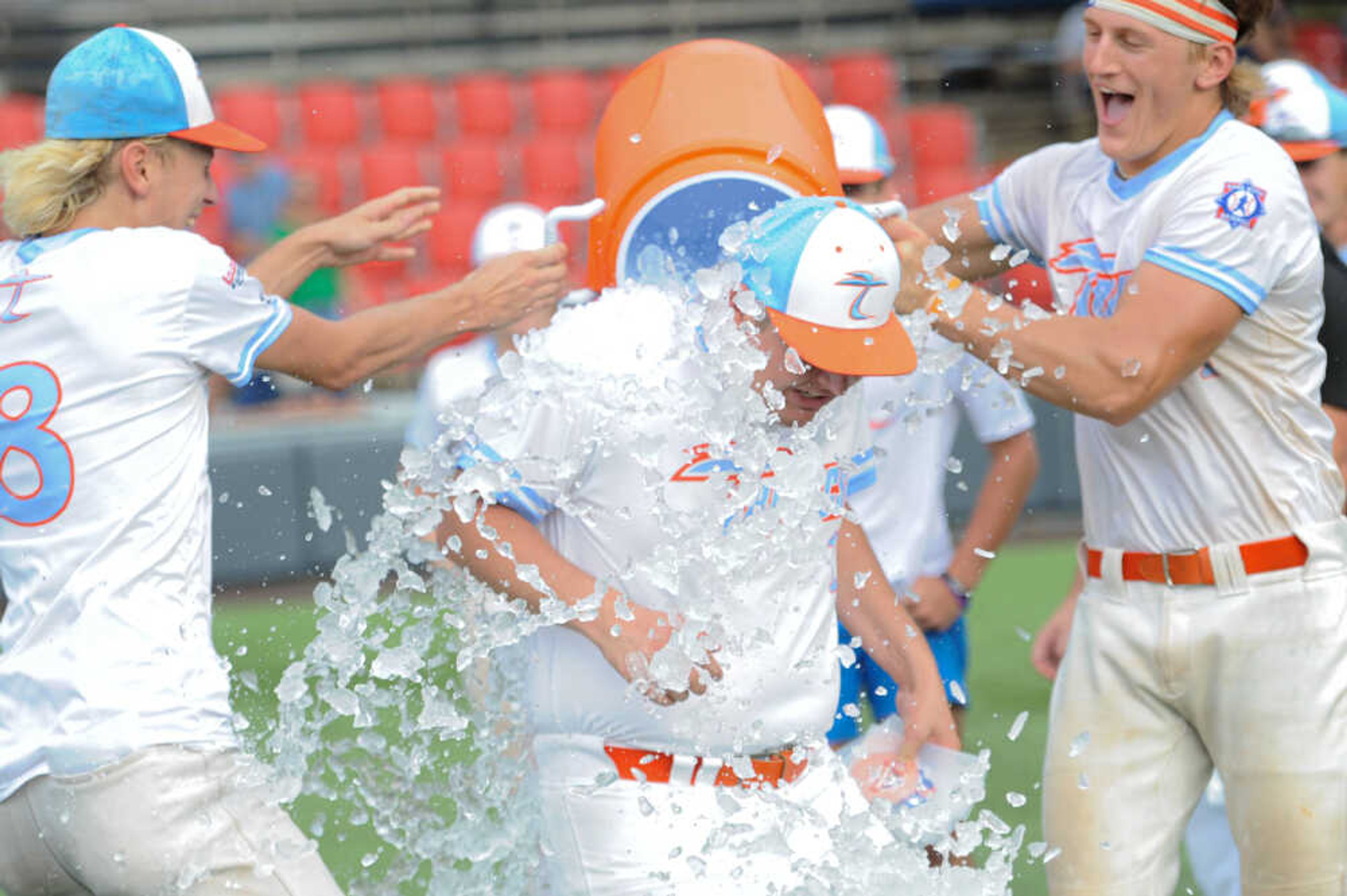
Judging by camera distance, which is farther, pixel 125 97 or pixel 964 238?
pixel 964 238

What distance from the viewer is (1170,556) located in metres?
3.60

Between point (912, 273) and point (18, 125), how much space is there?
34.1 feet

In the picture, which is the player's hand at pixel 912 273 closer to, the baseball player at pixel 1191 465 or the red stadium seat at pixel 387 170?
the baseball player at pixel 1191 465

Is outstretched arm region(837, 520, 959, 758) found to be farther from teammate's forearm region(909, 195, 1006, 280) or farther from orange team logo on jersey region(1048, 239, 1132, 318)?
teammate's forearm region(909, 195, 1006, 280)

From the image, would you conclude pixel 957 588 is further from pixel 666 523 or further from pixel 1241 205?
pixel 666 523

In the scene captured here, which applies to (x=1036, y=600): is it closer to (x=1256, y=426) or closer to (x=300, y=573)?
(x=300, y=573)

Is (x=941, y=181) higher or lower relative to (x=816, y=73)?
lower

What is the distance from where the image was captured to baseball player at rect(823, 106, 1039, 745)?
4801mm

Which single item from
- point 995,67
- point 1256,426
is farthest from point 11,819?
point 995,67

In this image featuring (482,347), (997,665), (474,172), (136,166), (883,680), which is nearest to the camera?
(136,166)

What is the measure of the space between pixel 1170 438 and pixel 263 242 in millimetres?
8666

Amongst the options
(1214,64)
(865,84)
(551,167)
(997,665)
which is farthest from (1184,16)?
(551,167)

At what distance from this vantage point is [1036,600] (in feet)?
29.0

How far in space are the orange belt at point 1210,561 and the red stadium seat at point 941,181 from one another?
7.56 m
